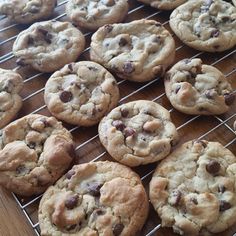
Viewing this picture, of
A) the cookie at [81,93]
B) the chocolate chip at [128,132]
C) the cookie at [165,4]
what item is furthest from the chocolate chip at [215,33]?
the chocolate chip at [128,132]

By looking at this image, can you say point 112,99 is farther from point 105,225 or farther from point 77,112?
point 105,225

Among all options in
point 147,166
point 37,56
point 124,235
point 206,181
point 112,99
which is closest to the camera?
point 124,235

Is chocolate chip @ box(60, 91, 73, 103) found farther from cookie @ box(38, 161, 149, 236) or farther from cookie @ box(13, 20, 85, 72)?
cookie @ box(38, 161, 149, 236)

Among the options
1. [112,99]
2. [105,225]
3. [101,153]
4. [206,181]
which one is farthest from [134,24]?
[105,225]

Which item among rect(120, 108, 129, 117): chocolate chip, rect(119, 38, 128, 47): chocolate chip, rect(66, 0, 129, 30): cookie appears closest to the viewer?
rect(120, 108, 129, 117): chocolate chip

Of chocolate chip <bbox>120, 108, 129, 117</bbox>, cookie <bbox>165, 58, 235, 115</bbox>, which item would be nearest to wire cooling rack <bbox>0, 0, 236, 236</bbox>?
cookie <bbox>165, 58, 235, 115</bbox>

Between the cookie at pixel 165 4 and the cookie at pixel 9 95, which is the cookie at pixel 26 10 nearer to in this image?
the cookie at pixel 9 95

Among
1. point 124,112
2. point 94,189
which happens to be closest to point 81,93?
point 124,112
